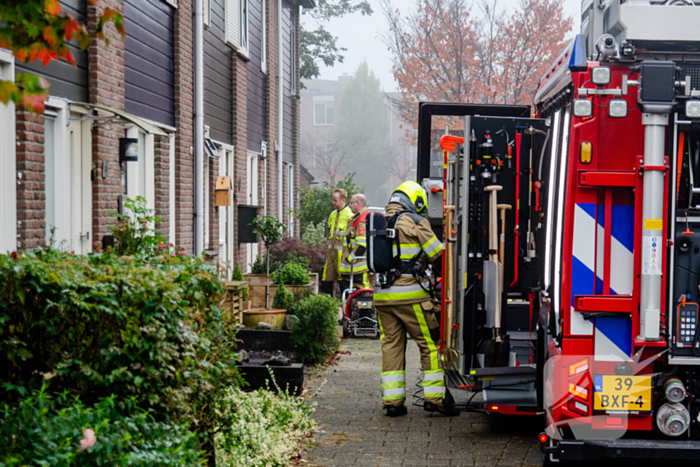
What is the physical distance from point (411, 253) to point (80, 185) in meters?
3.46

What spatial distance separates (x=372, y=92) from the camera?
86.9 metres

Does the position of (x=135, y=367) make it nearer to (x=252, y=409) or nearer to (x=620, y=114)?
(x=252, y=409)

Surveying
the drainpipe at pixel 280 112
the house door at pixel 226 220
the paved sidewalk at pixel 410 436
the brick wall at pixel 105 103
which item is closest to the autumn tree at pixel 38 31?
the paved sidewalk at pixel 410 436

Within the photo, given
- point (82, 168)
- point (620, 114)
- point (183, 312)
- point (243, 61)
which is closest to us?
point (183, 312)

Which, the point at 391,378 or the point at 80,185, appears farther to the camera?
the point at 80,185

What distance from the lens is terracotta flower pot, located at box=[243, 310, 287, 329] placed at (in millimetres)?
10830

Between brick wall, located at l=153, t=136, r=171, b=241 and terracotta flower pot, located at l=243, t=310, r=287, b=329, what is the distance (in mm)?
1504

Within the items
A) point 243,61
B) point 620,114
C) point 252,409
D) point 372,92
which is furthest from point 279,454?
point 372,92

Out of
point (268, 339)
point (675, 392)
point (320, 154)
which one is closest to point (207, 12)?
point (268, 339)

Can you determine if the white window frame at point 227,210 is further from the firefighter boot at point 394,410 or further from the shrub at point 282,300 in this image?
the firefighter boot at point 394,410

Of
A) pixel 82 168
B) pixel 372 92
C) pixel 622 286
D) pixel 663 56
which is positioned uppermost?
pixel 372 92

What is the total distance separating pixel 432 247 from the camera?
725 cm

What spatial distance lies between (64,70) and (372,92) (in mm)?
80625

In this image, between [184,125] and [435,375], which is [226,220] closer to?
[184,125]
